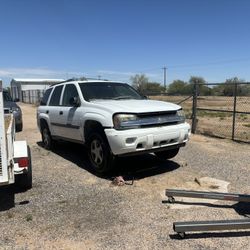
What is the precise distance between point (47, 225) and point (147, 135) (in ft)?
7.86

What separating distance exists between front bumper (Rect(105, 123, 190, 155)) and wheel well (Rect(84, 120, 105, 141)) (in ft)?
1.06

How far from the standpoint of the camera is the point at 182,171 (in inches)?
269

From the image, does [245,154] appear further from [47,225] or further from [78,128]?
[47,225]

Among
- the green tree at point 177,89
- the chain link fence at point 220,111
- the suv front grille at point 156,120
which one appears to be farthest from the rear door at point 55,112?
the green tree at point 177,89

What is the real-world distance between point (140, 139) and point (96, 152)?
3.43 ft

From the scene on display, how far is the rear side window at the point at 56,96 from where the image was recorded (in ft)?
27.5

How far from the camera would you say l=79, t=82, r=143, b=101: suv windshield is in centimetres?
721

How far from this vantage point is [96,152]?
6.51m

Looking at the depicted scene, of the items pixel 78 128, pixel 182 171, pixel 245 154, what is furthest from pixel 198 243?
pixel 245 154

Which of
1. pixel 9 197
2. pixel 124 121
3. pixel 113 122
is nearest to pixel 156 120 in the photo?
pixel 124 121

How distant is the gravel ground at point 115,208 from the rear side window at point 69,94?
1362 millimetres

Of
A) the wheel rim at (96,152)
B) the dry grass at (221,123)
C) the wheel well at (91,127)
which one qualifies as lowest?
the dry grass at (221,123)

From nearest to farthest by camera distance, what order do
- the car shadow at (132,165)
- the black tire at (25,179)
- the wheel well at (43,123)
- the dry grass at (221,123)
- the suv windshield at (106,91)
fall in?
the black tire at (25,179) → the car shadow at (132,165) → the suv windshield at (106,91) → the wheel well at (43,123) → the dry grass at (221,123)

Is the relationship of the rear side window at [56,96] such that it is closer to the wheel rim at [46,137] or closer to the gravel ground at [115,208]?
the wheel rim at [46,137]
